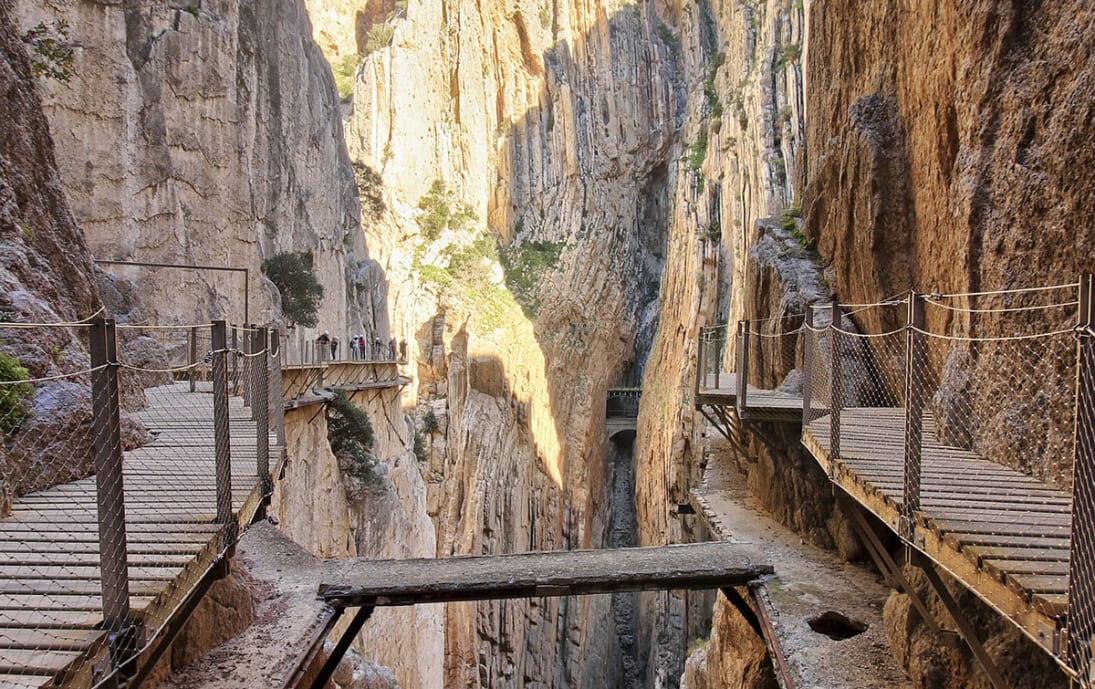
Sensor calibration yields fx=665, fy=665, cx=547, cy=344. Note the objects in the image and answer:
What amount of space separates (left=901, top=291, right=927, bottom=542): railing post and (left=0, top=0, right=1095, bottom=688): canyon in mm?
968

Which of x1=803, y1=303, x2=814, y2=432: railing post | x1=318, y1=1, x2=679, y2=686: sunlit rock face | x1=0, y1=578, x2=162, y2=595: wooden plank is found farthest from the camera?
x1=318, y1=1, x2=679, y2=686: sunlit rock face

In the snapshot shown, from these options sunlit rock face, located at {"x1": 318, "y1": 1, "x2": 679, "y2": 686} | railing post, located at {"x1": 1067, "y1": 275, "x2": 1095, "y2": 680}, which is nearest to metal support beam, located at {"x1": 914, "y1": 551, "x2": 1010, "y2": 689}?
railing post, located at {"x1": 1067, "y1": 275, "x2": 1095, "y2": 680}

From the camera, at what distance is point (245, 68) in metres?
17.8

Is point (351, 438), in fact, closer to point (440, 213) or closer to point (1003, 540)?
point (1003, 540)

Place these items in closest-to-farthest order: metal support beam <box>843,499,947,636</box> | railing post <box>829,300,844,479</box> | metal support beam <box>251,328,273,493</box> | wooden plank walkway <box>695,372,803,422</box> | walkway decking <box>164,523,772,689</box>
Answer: metal support beam <box>843,499,947,636</box> → railing post <box>829,300,844,479</box> → walkway decking <box>164,523,772,689</box> → metal support beam <box>251,328,273,493</box> → wooden plank walkway <box>695,372,803,422</box>

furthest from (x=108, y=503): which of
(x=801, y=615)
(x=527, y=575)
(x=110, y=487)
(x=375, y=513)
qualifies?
(x=375, y=513)

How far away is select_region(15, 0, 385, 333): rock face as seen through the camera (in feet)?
Result: 46.0

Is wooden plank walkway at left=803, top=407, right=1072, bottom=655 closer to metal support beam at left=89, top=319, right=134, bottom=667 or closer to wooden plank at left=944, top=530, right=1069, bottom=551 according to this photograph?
wooden plank at left=944, top=530, right=1069, bottom=551

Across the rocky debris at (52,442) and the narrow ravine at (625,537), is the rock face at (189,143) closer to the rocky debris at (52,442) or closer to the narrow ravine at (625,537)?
the rocky debris at (52,442)

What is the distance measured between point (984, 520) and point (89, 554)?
5.21m

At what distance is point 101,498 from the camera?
3176 mm

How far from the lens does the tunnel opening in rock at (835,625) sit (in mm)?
7016

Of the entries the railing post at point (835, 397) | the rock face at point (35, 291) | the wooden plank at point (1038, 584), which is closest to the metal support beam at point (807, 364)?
the railing post at point (835, 397)

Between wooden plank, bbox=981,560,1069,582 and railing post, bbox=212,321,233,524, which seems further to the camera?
railing post, bbox=212,321,233,524
